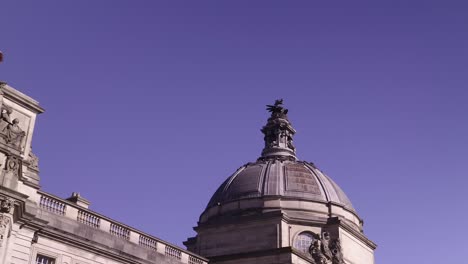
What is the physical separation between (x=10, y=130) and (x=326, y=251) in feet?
115

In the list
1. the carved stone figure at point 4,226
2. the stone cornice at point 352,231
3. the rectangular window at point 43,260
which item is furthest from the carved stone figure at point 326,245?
the carved stone figure at point 4,226

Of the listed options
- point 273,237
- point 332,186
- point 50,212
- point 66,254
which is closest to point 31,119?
point 50,212

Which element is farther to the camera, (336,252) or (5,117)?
(336,252)

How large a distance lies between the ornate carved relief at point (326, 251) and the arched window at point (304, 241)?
1.82 metres

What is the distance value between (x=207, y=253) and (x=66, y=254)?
1100 inches

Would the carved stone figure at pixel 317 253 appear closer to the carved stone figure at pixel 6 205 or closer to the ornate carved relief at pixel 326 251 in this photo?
the ornate carved relief at pixel 326 251

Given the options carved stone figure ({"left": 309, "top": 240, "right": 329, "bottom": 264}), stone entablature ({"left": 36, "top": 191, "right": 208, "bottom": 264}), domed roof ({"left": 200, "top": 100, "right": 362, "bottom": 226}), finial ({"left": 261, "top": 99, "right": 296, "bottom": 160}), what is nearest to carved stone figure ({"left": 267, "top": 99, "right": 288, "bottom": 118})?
finial ({"left": 261, "top": 99, "right": 296, "bottom": 160})

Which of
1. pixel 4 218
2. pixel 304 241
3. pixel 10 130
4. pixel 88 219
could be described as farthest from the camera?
pixel 304 241

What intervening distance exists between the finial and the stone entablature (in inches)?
1279

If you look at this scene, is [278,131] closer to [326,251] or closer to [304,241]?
[304,241]

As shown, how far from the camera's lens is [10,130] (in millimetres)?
31078

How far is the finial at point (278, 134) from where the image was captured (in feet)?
253

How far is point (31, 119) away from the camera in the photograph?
3297cm

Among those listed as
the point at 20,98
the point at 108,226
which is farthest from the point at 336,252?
the point at 20,98
